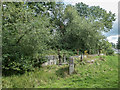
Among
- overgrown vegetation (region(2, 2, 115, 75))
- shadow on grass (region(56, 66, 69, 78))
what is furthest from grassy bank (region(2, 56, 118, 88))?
overgrown vegetation (region(2, 2, 115, 75))

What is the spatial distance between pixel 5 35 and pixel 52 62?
322cm

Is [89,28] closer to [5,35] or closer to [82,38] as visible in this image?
[82,38]

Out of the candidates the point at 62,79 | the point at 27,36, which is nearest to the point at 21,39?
the point at 27,36

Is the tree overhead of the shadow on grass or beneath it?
overhead

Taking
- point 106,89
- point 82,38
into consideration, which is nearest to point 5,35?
point 82,38

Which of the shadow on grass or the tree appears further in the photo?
the shadow on grass

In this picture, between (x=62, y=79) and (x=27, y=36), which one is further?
(x=62, y=79)

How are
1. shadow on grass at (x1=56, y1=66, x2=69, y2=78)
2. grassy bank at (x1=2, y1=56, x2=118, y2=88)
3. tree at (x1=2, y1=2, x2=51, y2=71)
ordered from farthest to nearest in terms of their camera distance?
1. shadow on grass at (x1=56, y1=66, x2=69, y2=78)
2. tree at (x1=2, y1=2, x2=51, y2=71)
3. grassy bank at (x1=2, y1=56, x2=118, y2=88)

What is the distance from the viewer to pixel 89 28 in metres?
6.50

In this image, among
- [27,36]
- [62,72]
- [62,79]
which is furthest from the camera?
[62,72]

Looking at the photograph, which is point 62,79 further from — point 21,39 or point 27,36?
point 21,39

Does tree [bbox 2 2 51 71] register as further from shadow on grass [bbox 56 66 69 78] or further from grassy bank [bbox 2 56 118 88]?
shadow on grass [bbox 56 66 69 78]

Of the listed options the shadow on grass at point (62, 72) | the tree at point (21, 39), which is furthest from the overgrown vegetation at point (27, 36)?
the shadow on grass at point (62, 72)

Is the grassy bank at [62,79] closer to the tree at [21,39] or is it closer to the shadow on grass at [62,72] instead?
the shadow on grass at [62,72]
